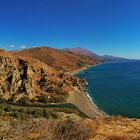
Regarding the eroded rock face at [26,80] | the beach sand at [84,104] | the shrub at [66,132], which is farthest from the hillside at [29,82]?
the shrub at [66,132]

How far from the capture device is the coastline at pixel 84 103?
6738cm

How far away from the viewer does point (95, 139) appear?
19891mm

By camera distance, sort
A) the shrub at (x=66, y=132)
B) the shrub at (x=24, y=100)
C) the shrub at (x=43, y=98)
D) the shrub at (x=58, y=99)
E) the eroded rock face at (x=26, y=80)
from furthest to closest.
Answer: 1. the eroded rock face at (x=26, y=80)
2. the shrub at (x=58, y=99)
3. the shrub at (x=43, y=98)
4. the shrub at (x=24, y=100)
5. the shrub at (x=66, y=132)

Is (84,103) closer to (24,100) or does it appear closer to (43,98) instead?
(43,98)

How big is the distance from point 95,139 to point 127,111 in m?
50.3

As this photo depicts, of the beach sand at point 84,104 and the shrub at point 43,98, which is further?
the shrub at point 43,98

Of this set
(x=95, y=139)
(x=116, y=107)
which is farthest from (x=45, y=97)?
(x=95, y=139)

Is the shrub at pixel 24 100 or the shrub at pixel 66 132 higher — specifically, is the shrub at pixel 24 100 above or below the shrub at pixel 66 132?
below

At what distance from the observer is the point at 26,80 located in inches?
3659

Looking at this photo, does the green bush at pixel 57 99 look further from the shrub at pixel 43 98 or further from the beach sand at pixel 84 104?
the beach sand at pixel 84 104

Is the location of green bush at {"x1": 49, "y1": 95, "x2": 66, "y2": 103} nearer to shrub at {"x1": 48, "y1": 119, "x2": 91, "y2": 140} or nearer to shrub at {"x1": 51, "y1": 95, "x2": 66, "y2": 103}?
shrub at {"x1": 51, "y1": 95, "x2": 66, "y2": 103}

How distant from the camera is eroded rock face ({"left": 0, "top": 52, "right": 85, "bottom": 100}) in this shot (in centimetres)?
8750

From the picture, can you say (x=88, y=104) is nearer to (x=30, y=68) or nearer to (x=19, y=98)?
(x=19, y=98)

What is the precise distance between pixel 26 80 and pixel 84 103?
24068mm
